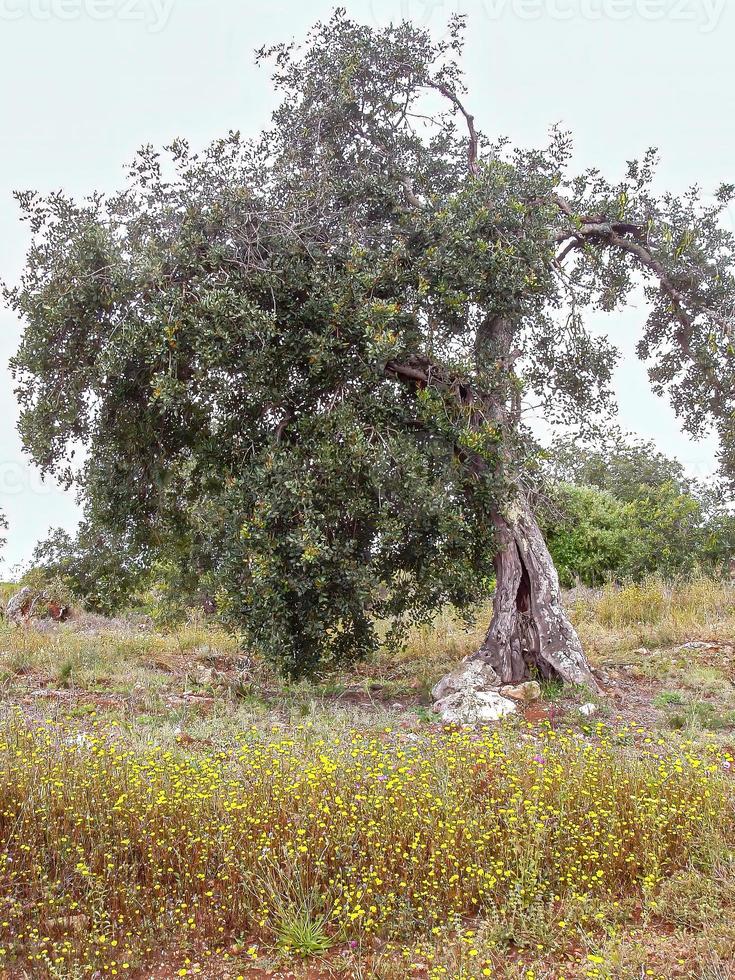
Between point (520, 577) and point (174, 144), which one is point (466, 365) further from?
point (174, 144)

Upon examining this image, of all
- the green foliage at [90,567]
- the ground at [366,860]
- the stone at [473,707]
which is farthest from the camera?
the green foliage at [90,567]

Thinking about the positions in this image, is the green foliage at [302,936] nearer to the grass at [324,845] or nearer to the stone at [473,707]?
the grass at [324,845]

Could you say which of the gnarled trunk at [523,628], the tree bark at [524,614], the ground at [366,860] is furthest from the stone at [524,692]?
the ground at [366,860]

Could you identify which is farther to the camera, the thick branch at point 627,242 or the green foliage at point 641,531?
the green foliage at point 641,531

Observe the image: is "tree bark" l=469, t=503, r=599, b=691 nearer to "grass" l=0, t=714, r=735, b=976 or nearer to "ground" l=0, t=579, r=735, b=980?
"ground" l=0, t=579, r=735, b=980

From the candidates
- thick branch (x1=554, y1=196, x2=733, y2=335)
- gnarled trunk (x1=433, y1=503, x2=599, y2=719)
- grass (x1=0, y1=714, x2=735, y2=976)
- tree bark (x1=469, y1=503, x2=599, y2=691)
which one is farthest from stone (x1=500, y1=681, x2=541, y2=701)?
thick branch (x1=554, y1=196, x2=733, y2=335)

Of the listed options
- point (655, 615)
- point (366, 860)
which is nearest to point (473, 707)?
point (366, 860)

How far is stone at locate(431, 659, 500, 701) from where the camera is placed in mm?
10336

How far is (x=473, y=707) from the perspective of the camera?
30.0 feet

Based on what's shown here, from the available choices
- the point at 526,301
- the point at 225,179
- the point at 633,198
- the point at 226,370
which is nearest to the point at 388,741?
the point at 226,370

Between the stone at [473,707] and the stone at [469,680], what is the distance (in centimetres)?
27

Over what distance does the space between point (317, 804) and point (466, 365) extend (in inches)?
251

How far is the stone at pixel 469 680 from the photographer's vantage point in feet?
33.9

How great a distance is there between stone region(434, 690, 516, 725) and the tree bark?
966 mm
